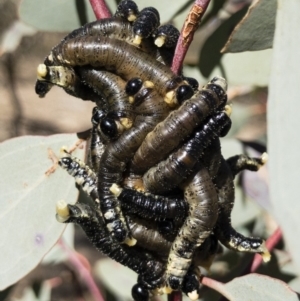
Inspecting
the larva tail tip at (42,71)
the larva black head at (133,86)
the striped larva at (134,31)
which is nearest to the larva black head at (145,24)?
the striped larva at (134,31)

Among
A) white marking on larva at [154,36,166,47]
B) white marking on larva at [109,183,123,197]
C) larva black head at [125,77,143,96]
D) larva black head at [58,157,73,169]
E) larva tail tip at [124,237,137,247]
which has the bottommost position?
larva tail tip at [124,237,137,247]

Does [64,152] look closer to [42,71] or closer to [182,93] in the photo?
[42,71]

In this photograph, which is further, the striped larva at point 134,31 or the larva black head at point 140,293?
the larva black head at point 140,293

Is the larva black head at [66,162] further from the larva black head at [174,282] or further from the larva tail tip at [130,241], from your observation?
the larva black head at [174,282]

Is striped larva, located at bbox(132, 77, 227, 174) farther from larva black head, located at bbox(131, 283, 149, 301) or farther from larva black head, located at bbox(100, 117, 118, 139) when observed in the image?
larva black head, located at bbox(131, 283, 149, 301)

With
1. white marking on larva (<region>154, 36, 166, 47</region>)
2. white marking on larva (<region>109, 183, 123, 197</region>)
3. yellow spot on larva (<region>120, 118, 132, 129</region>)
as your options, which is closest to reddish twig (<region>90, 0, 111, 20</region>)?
white marking on larva (<region>154, 36, 166, 47</region>)

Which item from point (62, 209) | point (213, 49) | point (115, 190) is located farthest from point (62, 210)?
point (213, 49)
